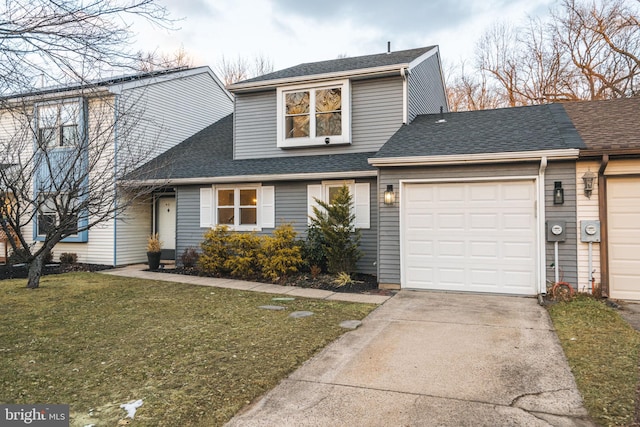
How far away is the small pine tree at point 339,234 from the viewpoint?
8.79 meters

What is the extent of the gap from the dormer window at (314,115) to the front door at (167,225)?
166 inches

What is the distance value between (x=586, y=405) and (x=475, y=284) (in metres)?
4.59

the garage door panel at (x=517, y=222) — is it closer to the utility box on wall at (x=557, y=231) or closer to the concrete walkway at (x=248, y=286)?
the utility box on wall at (x=557, y=231)

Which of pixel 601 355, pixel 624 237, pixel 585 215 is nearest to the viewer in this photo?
pixel 601 355

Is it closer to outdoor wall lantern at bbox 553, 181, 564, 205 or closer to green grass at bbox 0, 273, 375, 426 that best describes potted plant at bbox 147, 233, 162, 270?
green grass at bbox 0, 273, 375, 426

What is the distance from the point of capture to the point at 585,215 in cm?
700

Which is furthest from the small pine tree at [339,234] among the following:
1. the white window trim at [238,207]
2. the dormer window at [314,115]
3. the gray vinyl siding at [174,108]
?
the gray vinyl siding at [174,108]

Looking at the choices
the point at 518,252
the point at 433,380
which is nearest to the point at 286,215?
the point at 518,252

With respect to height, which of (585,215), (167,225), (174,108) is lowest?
(167,225)

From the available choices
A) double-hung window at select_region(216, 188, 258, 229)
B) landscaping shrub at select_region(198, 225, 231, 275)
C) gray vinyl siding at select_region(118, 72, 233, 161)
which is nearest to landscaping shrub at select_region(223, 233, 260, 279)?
landscaping shrub at select_region(198, 225, 231, 275)

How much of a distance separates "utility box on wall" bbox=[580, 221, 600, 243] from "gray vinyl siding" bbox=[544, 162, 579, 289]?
0.09 m

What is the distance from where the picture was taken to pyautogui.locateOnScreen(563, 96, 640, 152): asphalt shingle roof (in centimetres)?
684

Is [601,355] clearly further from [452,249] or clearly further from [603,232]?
[452,249]

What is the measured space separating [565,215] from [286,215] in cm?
621
